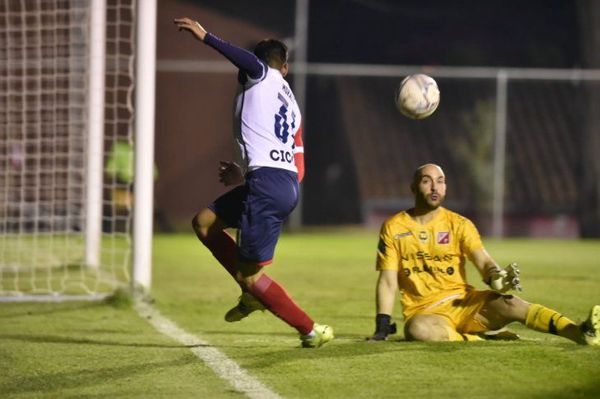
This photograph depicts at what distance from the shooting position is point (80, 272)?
12898 mm

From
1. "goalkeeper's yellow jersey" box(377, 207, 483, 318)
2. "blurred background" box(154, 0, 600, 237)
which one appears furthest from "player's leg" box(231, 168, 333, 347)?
"blurred background" box(154, 0, 600, 237)

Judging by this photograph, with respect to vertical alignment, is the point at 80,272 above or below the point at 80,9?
below

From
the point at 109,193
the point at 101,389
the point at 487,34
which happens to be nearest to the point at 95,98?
the point at 101,389

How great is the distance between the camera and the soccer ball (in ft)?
25.4

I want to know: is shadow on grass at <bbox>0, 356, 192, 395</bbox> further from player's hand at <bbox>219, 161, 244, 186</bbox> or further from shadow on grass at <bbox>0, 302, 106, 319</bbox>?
shadow on grass at <bbox>0, 302, 106, 319</bbox>

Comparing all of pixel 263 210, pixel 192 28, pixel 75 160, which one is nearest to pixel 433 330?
pixel 263 210

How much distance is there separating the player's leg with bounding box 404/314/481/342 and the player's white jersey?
3.95 feet

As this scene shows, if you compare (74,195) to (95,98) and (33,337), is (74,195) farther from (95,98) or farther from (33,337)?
(33,337)

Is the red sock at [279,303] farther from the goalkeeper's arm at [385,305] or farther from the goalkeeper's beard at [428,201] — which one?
the goalkeeper's beard at [428,201]

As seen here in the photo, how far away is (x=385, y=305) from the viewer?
7.42 meters

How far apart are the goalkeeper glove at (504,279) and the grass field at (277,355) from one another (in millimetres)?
327

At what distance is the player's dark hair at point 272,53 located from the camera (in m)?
7.15

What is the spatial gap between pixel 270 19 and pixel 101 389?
54.4ft

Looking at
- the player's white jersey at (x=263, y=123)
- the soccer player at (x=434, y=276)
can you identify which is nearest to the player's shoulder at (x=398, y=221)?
the soccer player at (x=434, y=276)
